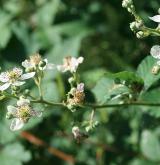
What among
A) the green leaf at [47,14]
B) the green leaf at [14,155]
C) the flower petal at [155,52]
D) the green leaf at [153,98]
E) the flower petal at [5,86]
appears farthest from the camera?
the green leaf at [47,14]

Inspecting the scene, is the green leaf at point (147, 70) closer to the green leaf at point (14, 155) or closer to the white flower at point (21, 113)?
the white flower at point (21, 113)

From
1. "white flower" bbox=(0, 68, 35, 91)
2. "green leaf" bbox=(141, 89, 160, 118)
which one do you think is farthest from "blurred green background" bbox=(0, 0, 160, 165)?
"white flower" bbox=(0, 68, 35, 91)

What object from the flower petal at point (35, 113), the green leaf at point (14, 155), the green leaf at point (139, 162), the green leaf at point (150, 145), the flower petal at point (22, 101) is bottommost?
the green leaf at point (139, 162)

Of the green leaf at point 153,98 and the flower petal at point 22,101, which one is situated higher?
the flower petal at point 22,101

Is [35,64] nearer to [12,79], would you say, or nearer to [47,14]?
[12,79]

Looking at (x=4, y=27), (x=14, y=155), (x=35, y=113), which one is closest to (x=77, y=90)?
(x=35, y=113)

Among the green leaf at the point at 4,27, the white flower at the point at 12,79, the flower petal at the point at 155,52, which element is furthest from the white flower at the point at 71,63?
the green leaf at the point at 4,27

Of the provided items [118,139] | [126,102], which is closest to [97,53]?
[118,139]

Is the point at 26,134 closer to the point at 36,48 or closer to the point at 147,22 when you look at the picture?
the point at 36,48
